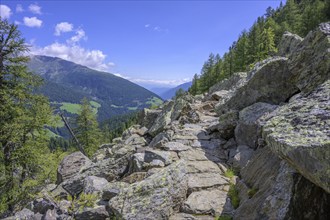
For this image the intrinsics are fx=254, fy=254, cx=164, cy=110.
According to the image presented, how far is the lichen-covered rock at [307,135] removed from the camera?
4.61m

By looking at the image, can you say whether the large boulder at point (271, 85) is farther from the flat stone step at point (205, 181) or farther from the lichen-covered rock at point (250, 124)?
the flat stone step at point (205, 181)

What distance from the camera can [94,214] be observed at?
9.01 meters

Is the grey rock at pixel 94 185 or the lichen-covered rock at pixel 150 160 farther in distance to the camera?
the lichen-covered rock at pixel 150 160

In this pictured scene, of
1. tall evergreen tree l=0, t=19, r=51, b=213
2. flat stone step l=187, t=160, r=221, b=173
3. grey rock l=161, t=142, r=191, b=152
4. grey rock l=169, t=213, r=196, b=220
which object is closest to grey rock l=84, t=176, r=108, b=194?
grey rock l=161, t=142, r=191, b=152

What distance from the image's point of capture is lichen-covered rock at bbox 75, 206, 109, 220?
8.96 m

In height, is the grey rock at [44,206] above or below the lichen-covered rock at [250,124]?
below

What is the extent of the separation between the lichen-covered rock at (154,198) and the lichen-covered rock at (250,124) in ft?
14.7

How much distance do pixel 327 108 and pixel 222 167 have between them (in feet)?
21.3

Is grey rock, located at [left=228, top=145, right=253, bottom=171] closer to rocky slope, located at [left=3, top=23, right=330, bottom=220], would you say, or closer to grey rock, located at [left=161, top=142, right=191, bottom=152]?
rocky slope, located at [left=3, top=23, right=330, bottom=220]

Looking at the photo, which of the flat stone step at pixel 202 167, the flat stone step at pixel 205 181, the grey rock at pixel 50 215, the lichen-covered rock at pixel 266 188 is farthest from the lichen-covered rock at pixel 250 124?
the grey rock at pixel 50 215

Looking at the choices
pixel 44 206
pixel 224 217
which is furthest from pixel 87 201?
pixel 224 217

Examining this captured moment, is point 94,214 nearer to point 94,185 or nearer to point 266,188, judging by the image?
point 94,185

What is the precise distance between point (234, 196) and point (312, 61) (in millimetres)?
5662

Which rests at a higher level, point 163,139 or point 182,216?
point 163,139
